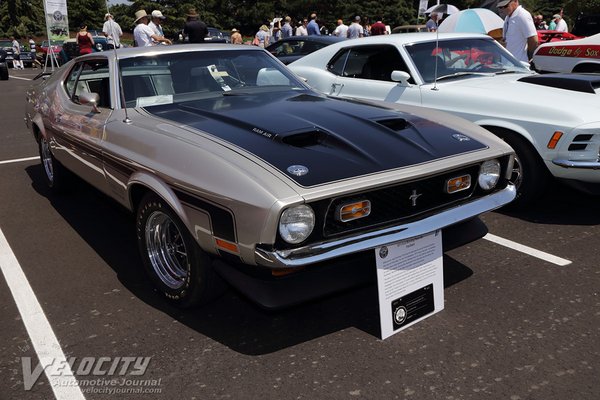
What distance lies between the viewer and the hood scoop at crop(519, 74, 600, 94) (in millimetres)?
4605

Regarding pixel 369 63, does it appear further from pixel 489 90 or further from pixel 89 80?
pixel 89 80

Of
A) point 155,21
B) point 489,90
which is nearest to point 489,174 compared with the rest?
point 489,90

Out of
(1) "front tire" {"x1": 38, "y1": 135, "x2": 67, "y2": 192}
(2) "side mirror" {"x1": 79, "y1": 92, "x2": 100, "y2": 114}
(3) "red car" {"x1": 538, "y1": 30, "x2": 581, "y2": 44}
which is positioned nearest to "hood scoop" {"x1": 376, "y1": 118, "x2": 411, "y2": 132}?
(2) "side mirror" {"x1": 79, "y1": 92, "x2": 100, "y2": 114}

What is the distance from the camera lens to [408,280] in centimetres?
270

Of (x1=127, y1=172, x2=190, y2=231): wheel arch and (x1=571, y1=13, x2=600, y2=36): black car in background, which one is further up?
(x1=571, y1=13, x2=600, y2=36): black car in background

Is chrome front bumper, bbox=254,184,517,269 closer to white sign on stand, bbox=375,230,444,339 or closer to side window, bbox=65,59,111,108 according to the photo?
white sign on stand, bbox=375,230,444,339

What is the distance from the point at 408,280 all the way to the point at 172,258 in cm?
136

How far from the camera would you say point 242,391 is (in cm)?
240

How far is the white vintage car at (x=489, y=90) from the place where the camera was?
4.06m

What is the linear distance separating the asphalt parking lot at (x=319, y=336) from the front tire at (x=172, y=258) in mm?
145

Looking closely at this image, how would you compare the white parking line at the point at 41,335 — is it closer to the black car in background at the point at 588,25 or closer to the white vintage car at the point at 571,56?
the white vintage car at the point at 571,56

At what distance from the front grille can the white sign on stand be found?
0.14 m

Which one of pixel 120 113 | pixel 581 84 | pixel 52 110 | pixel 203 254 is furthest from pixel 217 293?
pixel 581 84

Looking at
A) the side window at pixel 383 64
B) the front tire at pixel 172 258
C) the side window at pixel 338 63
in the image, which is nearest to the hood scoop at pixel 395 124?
the front tire at pixel 172 258
